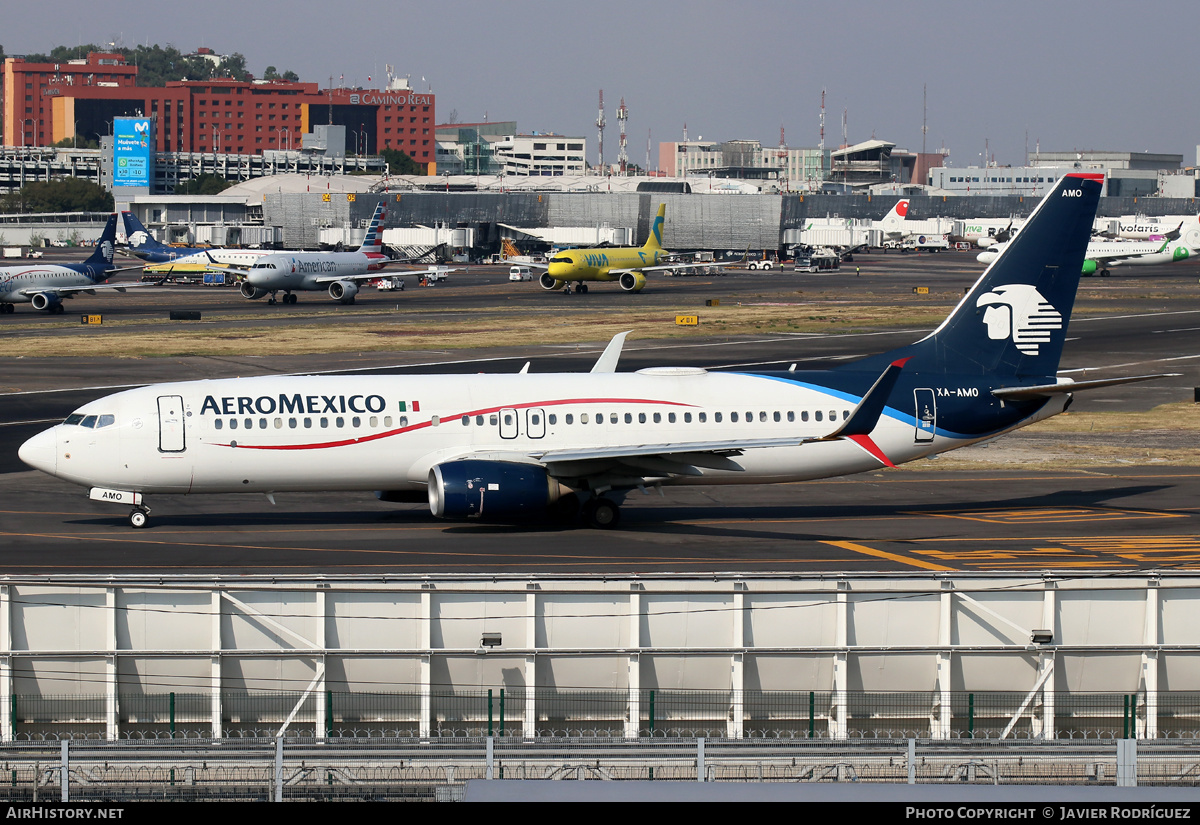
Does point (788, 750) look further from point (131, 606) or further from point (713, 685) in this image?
point (131, 606)

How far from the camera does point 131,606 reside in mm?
24750

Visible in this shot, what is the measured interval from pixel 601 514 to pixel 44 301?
98.8 meters

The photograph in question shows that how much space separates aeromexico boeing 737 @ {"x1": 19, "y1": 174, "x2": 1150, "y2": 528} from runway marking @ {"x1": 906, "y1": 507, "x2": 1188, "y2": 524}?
2.59m

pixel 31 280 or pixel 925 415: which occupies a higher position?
pixel 31 280

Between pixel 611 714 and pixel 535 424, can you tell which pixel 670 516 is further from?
pixel 611 714

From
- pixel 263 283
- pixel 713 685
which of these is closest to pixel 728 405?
pixel 713 685

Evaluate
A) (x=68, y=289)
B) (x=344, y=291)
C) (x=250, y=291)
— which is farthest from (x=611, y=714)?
(x=250, y=291)

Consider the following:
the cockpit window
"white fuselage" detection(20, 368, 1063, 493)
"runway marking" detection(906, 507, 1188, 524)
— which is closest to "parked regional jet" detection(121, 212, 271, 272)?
the cockpit window

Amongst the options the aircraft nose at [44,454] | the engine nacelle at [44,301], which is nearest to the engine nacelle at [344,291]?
the engine nacelle at [44,301]

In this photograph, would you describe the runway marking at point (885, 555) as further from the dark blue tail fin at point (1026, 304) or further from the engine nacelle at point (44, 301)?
the engine nacelle at point (44, 301)

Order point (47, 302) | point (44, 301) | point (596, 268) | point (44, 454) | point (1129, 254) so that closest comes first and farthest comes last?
point (44, 454)
point (44, 301)
point (47, 302)
point (596, 268)
point (1129, 254)

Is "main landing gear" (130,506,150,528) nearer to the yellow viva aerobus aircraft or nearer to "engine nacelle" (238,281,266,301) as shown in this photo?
"engine nacelle" (238,281,266,301)

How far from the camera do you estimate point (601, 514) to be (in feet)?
135
